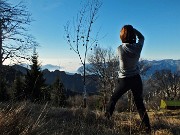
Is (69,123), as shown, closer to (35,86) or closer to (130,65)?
(35,86)

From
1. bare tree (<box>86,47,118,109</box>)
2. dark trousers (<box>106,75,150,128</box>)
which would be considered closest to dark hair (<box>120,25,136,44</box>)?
dark trousers (<box>106,75,150,128</box>)

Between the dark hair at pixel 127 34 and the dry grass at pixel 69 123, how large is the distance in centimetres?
121

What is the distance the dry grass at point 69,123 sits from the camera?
3367mm

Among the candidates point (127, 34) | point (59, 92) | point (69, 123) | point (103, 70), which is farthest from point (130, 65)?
point (103, 70)

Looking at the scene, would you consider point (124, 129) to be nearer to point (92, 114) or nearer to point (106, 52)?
point (92, 114)

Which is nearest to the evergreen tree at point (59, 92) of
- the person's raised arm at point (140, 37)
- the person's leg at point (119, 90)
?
the person's leg at point (119, 90)

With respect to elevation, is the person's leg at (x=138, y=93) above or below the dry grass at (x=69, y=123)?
above

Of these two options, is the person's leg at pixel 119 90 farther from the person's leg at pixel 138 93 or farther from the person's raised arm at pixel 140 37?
the person's raised arm at pixel 140 37

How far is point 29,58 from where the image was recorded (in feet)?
62.6

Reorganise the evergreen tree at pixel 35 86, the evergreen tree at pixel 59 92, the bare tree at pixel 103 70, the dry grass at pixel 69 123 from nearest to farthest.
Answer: the dry grass at pixel 69 123 → the evergreen tree at pixel 35 86 → the evergreen tree at pixel 59 92 → the bare tree at pixel 103 70

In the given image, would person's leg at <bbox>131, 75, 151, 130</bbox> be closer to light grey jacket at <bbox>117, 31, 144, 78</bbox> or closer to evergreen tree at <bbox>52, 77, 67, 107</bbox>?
light grey jacket at <bbox>117, 31, 144, 78</bbox>

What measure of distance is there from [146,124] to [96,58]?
132 feet

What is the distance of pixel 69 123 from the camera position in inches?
217

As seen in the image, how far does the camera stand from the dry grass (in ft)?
11.0
